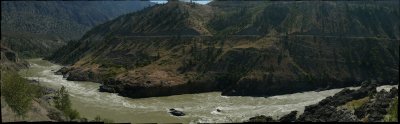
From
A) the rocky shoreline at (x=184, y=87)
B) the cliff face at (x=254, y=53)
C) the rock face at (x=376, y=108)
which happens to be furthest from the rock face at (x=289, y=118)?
the cliff face at (x=254, y=53)

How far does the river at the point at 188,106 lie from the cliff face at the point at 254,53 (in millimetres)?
5147

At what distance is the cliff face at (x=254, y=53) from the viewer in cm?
13112

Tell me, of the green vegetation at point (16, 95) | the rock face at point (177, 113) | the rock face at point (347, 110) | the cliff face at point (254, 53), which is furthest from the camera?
the cliff face at point (254, 53)

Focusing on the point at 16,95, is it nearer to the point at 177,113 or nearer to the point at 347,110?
the point at 177,113

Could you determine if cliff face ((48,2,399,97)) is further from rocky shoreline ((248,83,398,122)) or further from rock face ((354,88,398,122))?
rock face ((354,88,398,122))

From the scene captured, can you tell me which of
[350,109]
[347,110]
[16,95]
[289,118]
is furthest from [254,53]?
[16,95]

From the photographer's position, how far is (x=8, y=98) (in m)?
71.3

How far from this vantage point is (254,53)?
147 metres

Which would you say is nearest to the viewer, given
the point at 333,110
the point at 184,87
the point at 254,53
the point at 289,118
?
the point at 289,118

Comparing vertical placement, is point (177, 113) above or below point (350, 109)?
below

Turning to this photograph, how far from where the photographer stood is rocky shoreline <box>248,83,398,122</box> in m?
82.6

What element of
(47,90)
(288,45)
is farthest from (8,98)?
(288,45)

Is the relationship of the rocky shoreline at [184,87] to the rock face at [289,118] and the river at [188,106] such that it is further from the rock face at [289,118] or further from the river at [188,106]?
the rock face at [289,118]

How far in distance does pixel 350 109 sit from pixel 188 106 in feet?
103
